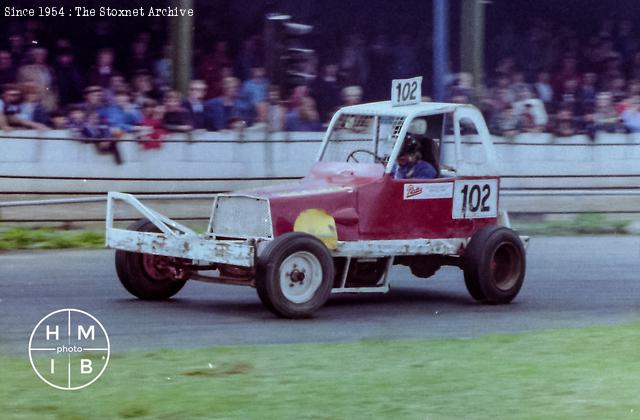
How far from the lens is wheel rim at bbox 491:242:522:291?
1162cm

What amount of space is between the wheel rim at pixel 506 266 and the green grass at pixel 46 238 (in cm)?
513

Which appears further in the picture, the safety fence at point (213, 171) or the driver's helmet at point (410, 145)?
the safety fence at point (213, 171)

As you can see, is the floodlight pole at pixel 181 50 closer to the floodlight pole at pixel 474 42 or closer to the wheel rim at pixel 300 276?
the floodlight pole at pixel 474 42

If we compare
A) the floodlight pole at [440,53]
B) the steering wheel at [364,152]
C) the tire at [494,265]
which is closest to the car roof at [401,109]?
the steering wheel at [364,152]

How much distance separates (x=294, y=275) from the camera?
33.6 feet

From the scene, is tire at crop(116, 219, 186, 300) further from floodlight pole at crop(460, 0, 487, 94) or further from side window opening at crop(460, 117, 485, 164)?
floodlight pole at crop(460, 0, 487, 94)

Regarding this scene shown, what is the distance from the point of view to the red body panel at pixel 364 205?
1062cm

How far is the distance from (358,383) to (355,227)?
11.7ft

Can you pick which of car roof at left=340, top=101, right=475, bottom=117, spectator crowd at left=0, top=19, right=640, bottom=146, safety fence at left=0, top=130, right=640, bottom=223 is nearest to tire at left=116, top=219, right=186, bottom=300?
car roof at left=340, top=101, right=475, bottom=117

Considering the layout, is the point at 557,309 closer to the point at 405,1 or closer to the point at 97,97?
the point at 97,97

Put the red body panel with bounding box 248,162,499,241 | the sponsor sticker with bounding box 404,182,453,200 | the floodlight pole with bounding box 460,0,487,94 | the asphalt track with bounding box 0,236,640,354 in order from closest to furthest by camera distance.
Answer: the asphalt track with bounding box 0,236,640,354, the red body panel with bounding box 248,162,499,241, the sponsor sticker with bounding box 404,182,453,200, the floodlight pole with bounding box 460,0,487,94

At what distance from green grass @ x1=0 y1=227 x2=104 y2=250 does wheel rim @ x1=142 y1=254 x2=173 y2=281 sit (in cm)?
394

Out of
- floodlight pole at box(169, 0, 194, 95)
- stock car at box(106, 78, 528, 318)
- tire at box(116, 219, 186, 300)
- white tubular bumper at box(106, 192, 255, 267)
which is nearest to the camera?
white tubular bumper at box(106, 192, 255, 267)

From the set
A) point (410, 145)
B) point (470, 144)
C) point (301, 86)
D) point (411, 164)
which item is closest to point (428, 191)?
point (411, 164)
